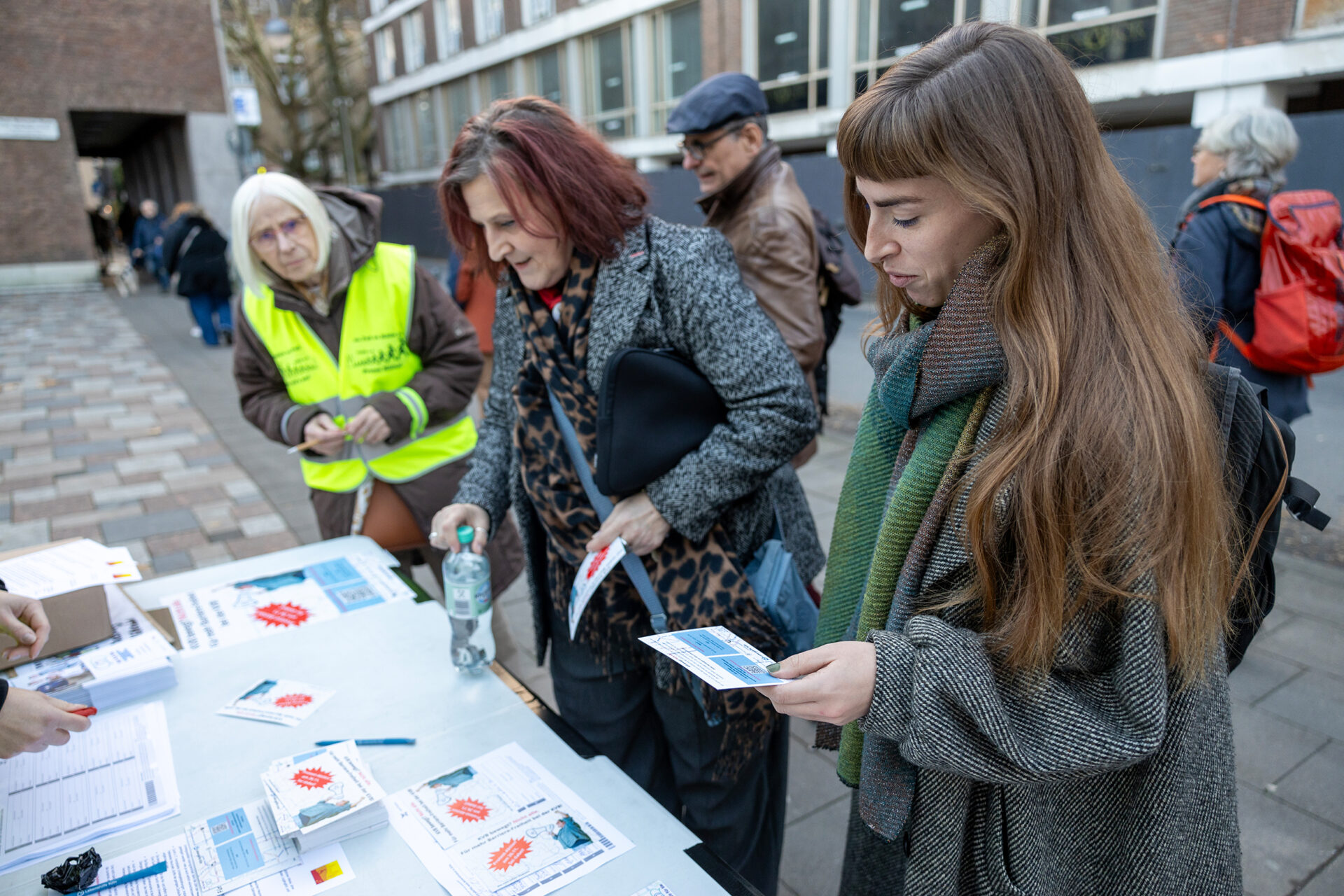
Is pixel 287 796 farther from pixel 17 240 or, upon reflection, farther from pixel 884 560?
pixel 17 240

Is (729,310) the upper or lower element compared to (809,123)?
lower

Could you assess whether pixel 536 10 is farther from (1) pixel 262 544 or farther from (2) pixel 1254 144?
(2) pixel 1254 144

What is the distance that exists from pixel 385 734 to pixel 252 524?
3875mm

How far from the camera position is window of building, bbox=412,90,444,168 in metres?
28.6

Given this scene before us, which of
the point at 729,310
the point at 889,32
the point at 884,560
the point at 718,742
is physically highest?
the point at 889,32

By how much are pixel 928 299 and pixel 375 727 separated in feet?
3.99

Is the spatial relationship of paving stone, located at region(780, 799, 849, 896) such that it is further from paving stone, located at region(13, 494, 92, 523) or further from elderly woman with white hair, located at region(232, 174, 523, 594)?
paving stone, located at region(13, 494, 92, 523)

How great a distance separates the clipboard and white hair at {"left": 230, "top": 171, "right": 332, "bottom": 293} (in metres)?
0.99

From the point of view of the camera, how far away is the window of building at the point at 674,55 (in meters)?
17.7

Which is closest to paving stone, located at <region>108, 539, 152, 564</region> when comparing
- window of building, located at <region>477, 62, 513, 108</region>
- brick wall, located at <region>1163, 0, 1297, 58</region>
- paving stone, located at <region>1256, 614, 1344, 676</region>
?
paving stone, located at <region>1256, 614, 1344, 676</region>

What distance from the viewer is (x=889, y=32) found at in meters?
14.2

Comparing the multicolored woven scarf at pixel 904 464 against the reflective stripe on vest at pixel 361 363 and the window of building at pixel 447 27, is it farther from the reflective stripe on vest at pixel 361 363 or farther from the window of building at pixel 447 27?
the window of building at pixel 447 27

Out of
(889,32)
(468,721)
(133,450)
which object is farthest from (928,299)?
(889,32)

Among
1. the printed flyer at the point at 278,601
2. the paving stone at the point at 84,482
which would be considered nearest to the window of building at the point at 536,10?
the paving stone at the point at 84,482
